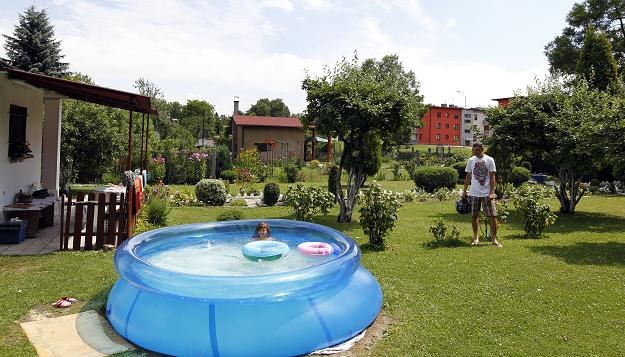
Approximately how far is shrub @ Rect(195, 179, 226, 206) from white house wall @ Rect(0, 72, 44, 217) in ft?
15.8

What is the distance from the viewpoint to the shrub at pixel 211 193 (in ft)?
50.9

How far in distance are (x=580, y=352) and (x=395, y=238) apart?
5.69m

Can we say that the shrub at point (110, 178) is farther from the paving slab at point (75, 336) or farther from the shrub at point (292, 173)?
the paving slab at point (75, 336)

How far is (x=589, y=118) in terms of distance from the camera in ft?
38.4

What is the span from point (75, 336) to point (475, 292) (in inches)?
192

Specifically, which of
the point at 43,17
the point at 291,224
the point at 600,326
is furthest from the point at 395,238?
the point at 43,17

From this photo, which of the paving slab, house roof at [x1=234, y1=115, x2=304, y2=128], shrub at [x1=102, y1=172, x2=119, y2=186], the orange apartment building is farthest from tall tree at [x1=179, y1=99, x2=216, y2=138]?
the paving slab

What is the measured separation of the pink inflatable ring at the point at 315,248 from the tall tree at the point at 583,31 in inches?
1222

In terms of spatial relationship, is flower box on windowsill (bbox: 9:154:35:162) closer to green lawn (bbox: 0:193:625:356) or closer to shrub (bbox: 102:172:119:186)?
green lawn (bbox: 0:193:625:356)

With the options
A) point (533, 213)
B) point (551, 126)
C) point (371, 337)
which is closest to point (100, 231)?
point (371, 337)

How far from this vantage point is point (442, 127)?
75250mm

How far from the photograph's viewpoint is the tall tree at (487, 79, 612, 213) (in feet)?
42.7

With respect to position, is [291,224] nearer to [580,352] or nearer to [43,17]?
[580,352]

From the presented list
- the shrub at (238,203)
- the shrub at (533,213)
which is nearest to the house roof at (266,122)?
the shrub at (238,203)
